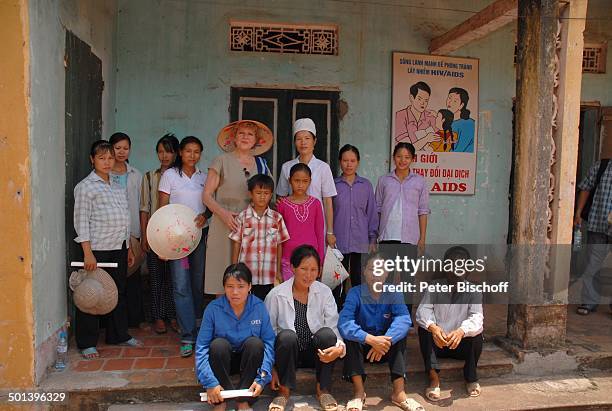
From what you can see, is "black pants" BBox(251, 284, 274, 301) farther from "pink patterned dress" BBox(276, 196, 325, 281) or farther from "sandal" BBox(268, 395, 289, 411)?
"sandal" BBox(268, 395, 289, 411)

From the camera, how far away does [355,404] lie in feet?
10.8

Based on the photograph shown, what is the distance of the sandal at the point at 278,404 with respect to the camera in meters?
3.21

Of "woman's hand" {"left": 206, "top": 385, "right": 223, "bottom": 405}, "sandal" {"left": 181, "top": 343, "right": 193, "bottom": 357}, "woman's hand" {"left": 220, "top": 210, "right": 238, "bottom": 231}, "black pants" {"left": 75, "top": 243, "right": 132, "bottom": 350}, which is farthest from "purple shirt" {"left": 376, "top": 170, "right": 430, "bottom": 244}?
"black pants" {"left": 75, "top": 243, "right": 132, "bottom": 350}

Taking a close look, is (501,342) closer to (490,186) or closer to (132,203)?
(490,186)

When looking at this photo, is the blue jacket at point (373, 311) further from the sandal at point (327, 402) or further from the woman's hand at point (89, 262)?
the woman's hand at point (89, 262)

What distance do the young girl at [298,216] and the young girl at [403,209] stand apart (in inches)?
29.1

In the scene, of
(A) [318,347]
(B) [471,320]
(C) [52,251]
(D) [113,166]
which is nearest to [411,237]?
(B) [471,320]

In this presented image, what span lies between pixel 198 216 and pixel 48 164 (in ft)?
3.51

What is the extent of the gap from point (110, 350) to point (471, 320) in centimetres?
270

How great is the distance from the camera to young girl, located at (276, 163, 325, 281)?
3758 millimetres

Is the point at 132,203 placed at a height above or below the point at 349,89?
below

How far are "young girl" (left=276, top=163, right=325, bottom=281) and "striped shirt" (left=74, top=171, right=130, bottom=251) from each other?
1.20 meters

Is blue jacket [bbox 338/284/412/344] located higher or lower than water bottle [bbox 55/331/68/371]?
higher

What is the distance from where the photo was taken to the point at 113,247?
12.6ft
